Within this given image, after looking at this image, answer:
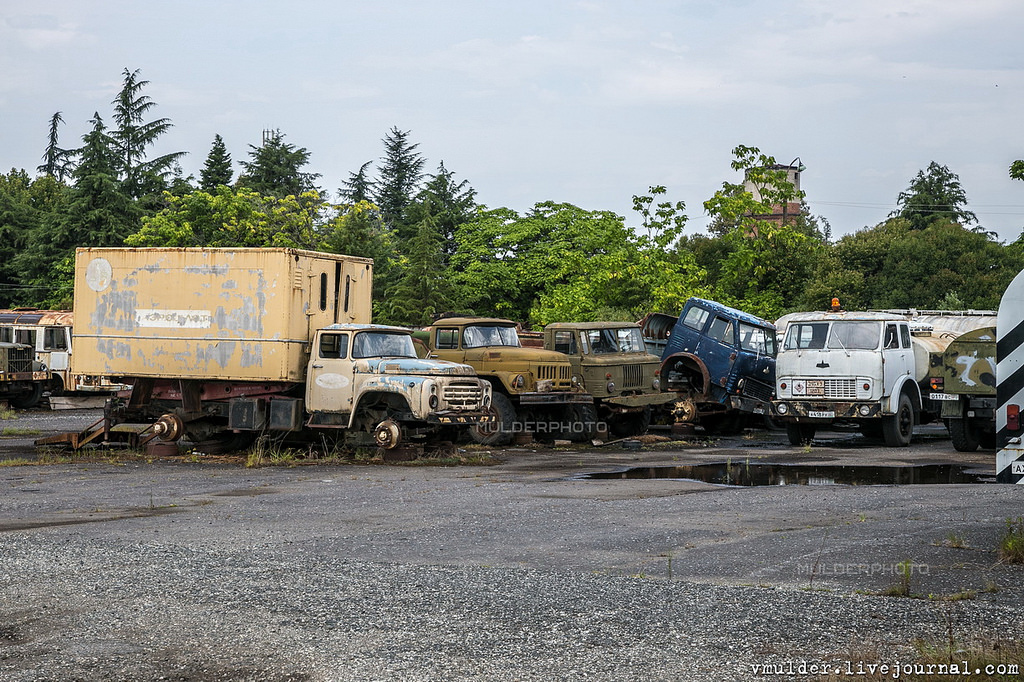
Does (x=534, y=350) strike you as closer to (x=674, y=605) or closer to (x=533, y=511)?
(x=533, y=511)

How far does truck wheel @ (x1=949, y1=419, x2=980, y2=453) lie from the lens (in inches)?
722

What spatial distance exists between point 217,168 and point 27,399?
117 ft

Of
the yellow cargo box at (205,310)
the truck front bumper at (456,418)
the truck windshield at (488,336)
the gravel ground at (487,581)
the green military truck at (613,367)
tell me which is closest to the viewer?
the gravel ground at (487,581)

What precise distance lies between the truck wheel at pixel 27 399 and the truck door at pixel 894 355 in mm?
22883

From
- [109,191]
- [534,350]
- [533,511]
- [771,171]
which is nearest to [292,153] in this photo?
[109,191]

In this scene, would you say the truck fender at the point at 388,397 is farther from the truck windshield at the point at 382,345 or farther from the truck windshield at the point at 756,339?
the truck windshield at the point at 756,339

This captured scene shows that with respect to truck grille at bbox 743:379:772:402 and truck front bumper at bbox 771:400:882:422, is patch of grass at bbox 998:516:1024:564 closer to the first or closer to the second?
truck front bumper at bbox 771:400:882:422

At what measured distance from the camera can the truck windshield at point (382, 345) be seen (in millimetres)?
17906

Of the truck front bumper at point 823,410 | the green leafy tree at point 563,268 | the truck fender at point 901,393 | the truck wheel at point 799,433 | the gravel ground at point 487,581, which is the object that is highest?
the green leafy tree at point 563,268

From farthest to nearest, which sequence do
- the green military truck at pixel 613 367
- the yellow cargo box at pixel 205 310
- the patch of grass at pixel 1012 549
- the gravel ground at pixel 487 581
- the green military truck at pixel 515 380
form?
the green military truck at pixel 613 367
the green military truck at pixel 515 380
the yellow cargo box at pixel 205 310
the patch of grass at pixel 1012 549
the gravel ground at pixel 487 581

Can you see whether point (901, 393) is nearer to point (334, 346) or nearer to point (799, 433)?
point (799, 433)

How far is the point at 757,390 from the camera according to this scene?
76.7 feet

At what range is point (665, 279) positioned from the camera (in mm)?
39938

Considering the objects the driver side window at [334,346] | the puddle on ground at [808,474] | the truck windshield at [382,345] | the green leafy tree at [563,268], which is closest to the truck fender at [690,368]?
the puddle on ground at [808,474]
